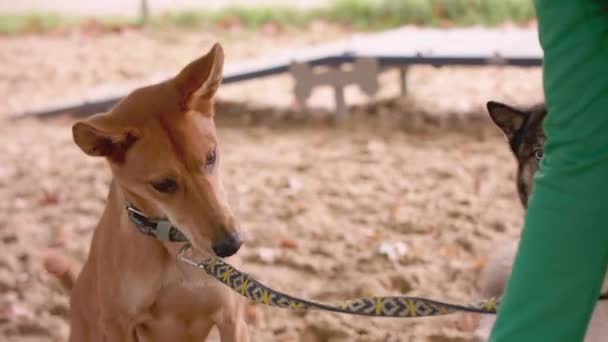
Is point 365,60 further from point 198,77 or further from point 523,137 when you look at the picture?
point 198,77

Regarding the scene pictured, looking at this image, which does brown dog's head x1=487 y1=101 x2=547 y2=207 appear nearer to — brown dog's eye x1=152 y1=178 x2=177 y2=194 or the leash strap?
the leash strap

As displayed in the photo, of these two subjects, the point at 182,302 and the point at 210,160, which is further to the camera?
the point at 182,302

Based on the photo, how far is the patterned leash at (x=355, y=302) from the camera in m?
2.25

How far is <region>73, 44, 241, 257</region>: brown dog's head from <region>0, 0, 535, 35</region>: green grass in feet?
22.4

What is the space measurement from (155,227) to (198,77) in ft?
1.32

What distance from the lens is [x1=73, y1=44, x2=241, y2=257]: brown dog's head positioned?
7.39 ft

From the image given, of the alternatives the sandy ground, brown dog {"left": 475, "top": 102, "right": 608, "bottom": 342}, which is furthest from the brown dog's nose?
the sandy ground

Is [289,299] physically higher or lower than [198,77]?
lower

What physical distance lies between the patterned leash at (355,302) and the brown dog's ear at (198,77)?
0.38 meters

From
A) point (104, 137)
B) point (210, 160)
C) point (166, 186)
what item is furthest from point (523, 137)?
point (104, 137)

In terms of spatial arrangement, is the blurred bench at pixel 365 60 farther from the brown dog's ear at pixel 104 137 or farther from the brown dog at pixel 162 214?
the brown dog's ear at pixel 104 137

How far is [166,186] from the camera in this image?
2.28 m

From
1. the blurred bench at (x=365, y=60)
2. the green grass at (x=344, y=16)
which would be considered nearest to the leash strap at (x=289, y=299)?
the blurred bench at (x=365, y=60)

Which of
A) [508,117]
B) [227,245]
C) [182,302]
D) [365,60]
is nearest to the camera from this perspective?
[227,245]
